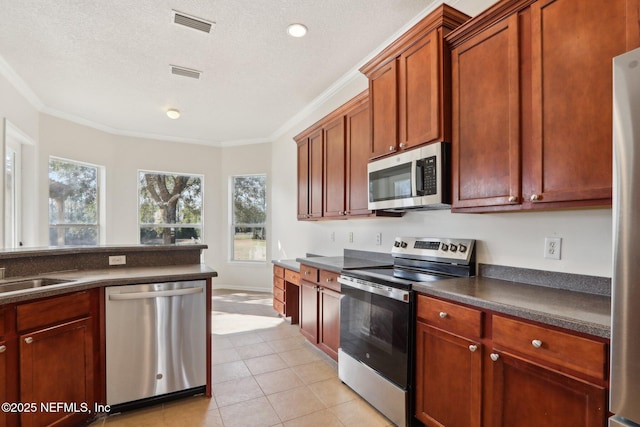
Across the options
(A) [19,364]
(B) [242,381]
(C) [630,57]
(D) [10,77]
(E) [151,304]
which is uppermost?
(D) [10,77]

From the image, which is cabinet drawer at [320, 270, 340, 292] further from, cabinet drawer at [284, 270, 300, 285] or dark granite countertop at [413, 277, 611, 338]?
dark granite countertop at [413, 277, 611, 338]

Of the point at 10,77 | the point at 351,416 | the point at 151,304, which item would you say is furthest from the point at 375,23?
the point at 10,77

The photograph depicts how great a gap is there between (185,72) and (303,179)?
174 cm

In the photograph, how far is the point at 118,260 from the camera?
8.70 feet

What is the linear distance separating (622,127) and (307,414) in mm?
2257

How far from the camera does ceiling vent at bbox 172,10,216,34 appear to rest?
255cm

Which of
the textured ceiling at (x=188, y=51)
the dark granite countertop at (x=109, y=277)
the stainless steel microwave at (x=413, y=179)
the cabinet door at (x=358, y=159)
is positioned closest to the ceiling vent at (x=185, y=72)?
the textured ceiling at (x=188, y=51)

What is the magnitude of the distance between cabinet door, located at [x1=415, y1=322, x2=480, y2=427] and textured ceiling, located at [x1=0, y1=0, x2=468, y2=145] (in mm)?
2333

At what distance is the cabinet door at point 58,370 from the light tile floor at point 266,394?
0.27 m

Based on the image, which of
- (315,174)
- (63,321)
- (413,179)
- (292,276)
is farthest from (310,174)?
(63,321)

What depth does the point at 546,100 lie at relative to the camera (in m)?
Answer: 1.60

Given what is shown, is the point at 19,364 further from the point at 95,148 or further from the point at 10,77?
the point at 95,148

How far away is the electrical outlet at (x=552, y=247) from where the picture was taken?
182 centimetres

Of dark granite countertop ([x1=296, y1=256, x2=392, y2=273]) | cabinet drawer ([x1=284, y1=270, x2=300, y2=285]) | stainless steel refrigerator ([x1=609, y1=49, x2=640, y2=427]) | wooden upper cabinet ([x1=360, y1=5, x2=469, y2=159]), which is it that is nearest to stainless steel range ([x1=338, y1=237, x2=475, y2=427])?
dark granite countertop ([x1=296, y1=256, x2=392, y2=273])
